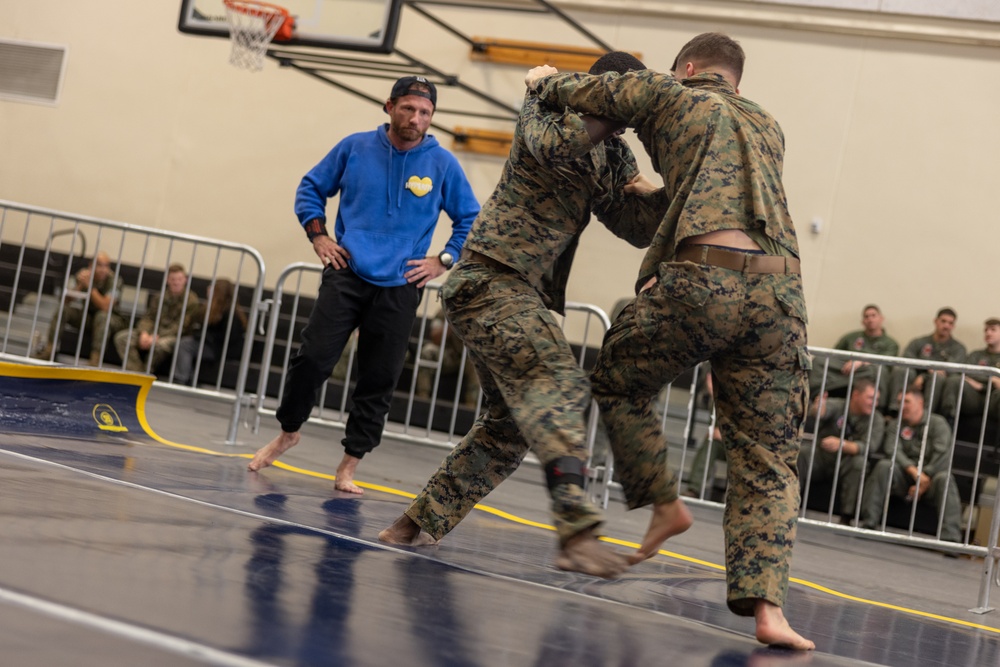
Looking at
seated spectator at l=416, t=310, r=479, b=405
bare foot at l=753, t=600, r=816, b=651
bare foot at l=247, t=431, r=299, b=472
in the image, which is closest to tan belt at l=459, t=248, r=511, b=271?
bare foot at l=753, t=600, r=816, b=651

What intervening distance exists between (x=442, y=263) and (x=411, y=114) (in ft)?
2.21

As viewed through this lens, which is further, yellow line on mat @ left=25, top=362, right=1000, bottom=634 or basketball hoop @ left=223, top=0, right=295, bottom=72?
basketball hoop @ left=223, top=0, right=295, bottom=72

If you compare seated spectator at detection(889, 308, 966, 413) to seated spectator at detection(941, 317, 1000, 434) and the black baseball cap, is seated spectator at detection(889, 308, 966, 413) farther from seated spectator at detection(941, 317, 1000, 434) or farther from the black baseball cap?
the black baseball cap

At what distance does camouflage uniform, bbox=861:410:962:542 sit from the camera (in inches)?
279

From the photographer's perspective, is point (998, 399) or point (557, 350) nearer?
point (557, 350)

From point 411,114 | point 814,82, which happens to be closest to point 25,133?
point 814,82

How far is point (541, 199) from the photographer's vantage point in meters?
3.08

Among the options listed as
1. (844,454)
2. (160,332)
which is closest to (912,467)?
(844,454)

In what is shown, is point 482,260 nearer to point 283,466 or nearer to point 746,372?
point 746,372

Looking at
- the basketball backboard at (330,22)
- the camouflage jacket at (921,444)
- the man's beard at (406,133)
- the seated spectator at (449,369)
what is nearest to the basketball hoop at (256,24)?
the basketball backboard at (330,22)

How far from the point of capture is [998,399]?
748cm

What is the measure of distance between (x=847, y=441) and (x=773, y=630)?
4.96 metres

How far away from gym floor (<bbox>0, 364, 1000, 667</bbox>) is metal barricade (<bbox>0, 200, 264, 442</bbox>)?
1.84 m

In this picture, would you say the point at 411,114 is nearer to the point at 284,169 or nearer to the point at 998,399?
the point at 998,399
